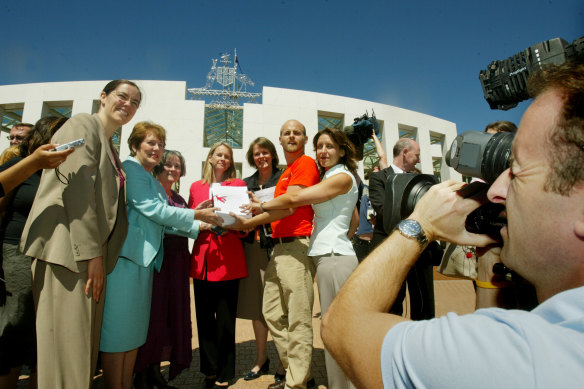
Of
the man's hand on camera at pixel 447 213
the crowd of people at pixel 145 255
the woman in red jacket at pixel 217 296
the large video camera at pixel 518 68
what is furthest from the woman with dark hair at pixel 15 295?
the large video camera at pixel 518 68

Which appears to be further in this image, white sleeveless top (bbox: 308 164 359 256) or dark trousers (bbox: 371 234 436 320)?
dark trousers (bbox: 371 234 436 320)

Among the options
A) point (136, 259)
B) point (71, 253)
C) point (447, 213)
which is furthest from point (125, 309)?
point (447, 213)

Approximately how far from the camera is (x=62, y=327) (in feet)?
5.57

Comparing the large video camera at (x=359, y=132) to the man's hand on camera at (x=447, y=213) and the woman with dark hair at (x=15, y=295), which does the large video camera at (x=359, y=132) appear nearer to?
the man's hand on camera at (x=447, y=213)

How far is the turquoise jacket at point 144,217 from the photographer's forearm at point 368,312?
74.5 inches

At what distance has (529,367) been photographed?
0.50 m

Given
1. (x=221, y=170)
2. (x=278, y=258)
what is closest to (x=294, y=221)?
(x=278, y=258)

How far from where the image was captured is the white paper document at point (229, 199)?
2828 mm

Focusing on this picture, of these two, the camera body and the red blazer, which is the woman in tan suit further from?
the camera body

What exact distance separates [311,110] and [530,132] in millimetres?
13223

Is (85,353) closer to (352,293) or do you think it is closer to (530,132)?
(352,293)

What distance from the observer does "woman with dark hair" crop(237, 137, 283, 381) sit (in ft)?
10.3

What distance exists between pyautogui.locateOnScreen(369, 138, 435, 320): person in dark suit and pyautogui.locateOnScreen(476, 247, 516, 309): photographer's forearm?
0.46 m

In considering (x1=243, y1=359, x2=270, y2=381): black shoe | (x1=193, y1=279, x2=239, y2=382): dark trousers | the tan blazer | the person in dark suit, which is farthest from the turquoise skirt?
the person in dark suit
